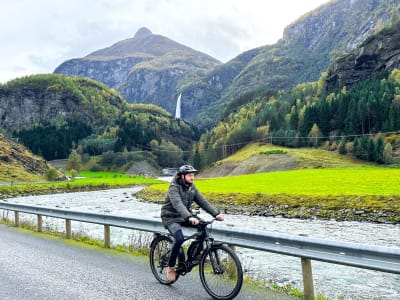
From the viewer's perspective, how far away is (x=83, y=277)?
873 cm

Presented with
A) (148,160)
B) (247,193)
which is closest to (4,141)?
(148,160)

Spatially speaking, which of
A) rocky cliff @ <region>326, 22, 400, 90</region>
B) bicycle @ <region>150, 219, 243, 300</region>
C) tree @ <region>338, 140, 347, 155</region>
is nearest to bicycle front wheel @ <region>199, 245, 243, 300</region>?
bicycle @ <region>150, 219, 243, 300</region>

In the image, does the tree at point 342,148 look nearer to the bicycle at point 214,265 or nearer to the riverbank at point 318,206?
the riverbank at point 318,206

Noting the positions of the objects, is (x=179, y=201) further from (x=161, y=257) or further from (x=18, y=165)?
(x=18, y=165)

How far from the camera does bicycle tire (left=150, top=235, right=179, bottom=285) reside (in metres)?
8.30

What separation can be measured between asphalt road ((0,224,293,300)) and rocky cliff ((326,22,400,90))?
145551 millimetres

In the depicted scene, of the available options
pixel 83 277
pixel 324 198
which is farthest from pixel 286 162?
pixel 83 277

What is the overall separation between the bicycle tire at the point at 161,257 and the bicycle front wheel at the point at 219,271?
94 cm

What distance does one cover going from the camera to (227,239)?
8797mm

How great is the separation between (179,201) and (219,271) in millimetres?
1479

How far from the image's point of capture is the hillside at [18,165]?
95.7m

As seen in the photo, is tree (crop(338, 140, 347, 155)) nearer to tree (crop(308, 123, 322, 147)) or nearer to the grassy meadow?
tree (crop(308, 123, 322, 147))

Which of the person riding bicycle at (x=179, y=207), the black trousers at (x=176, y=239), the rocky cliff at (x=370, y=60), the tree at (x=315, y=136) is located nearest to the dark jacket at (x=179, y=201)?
the person riding bicycle at (x=179, y=207)

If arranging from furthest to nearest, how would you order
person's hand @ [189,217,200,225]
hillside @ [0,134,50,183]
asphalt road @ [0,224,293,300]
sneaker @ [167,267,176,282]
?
hillside @ [0,134,50,183] < sneaker @ [167,267,176,282] < asphalt road @ [0,224,293,300] < person's hand @ [189,217,200,225]
